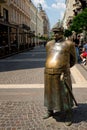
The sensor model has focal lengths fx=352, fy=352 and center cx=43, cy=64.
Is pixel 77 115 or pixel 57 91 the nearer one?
pixel 57 91

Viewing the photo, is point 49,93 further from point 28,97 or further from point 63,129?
point 28,97

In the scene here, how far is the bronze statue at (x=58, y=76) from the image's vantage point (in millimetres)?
6594

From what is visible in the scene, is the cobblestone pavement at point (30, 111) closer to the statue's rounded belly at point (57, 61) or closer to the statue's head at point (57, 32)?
the statue's rounded belly at point (57, 61)

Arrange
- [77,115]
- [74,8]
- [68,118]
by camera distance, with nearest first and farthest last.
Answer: [68,118]
[77,115]
[74,8]

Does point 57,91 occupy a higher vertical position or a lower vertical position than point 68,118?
higher

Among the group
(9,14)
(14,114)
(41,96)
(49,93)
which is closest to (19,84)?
(41,96)

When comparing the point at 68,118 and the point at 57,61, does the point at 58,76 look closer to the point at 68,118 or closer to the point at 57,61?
the point at 57,61

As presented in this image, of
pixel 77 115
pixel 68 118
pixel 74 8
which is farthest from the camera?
pixel 74 8

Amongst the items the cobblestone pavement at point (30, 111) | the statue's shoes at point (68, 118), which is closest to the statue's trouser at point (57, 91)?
the statue's shoes at point (68, 118)

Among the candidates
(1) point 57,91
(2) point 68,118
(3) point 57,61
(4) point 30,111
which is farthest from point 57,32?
(4) point 30,111

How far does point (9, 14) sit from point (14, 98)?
38497 millimetres

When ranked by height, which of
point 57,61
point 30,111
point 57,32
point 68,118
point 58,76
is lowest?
point 30,111

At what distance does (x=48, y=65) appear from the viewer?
667 cm

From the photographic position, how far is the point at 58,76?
6.59 m
